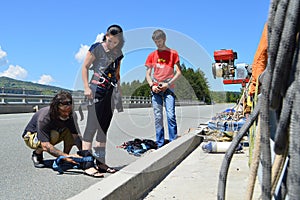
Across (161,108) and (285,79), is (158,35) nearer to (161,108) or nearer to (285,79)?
(161,108)

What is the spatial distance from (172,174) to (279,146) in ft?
10.4

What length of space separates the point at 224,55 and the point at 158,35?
6.87 feet

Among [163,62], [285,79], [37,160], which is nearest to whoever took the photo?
[285,79]

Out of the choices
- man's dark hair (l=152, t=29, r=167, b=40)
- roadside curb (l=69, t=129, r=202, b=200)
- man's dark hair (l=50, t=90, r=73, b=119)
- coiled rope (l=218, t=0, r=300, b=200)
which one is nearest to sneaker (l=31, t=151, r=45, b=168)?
man's dark hair (l=50, t=90, r=73, b=119)

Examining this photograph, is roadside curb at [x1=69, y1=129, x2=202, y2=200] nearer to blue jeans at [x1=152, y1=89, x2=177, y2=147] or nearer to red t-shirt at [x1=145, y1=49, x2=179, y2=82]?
blue jeans at [x1=152, y1=89, x2=177, y2=147]

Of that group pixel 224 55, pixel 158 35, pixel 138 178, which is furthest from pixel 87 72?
pixel 224 55

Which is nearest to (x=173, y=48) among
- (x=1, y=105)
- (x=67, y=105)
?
(x=67, y=105)

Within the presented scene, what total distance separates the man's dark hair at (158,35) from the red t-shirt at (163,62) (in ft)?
0.86

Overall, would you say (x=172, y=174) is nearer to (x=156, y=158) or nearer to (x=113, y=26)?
(x=156, y=158)

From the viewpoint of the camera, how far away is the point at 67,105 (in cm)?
452

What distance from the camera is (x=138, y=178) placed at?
3299mm

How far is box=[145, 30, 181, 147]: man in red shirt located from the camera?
19.5ft

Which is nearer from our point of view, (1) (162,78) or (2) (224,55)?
(1) (162,78)

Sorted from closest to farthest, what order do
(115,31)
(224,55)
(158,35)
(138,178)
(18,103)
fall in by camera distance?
(138,178) → (115,31) → (158,35) → (224,55) → (18,103)
